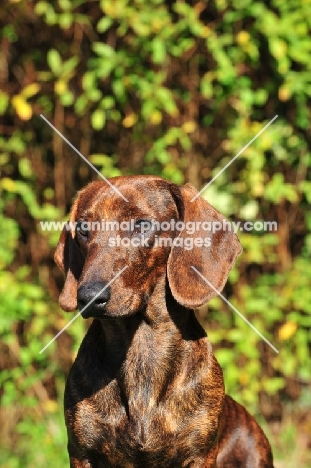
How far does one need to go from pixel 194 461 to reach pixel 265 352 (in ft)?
9.51

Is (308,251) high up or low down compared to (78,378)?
down

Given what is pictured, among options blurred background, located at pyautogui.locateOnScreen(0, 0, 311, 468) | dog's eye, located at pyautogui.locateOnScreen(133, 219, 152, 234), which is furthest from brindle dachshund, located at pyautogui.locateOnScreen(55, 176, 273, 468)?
blurred background, located at pyautogui.locateOnScreen(0, 0, 311, 468)

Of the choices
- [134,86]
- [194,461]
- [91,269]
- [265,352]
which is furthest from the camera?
[265,352]

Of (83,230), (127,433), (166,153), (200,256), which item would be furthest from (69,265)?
(166,153)

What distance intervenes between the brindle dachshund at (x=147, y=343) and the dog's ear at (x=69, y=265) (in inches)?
0.4

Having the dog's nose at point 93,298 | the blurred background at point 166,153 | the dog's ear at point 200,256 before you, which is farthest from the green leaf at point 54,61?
the dog's nose at point 93,298

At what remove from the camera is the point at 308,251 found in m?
6.43

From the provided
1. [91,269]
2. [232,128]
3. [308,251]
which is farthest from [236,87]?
[91,269]

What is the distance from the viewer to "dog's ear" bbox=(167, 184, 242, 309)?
3875 millimetres

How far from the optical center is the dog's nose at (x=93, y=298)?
11.5 feet

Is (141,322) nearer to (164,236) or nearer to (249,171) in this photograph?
(164,236)

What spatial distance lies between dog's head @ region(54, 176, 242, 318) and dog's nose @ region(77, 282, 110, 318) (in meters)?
0.03

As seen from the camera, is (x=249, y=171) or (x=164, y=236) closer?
(x=164, y=236)

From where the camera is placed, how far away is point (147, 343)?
404cm
